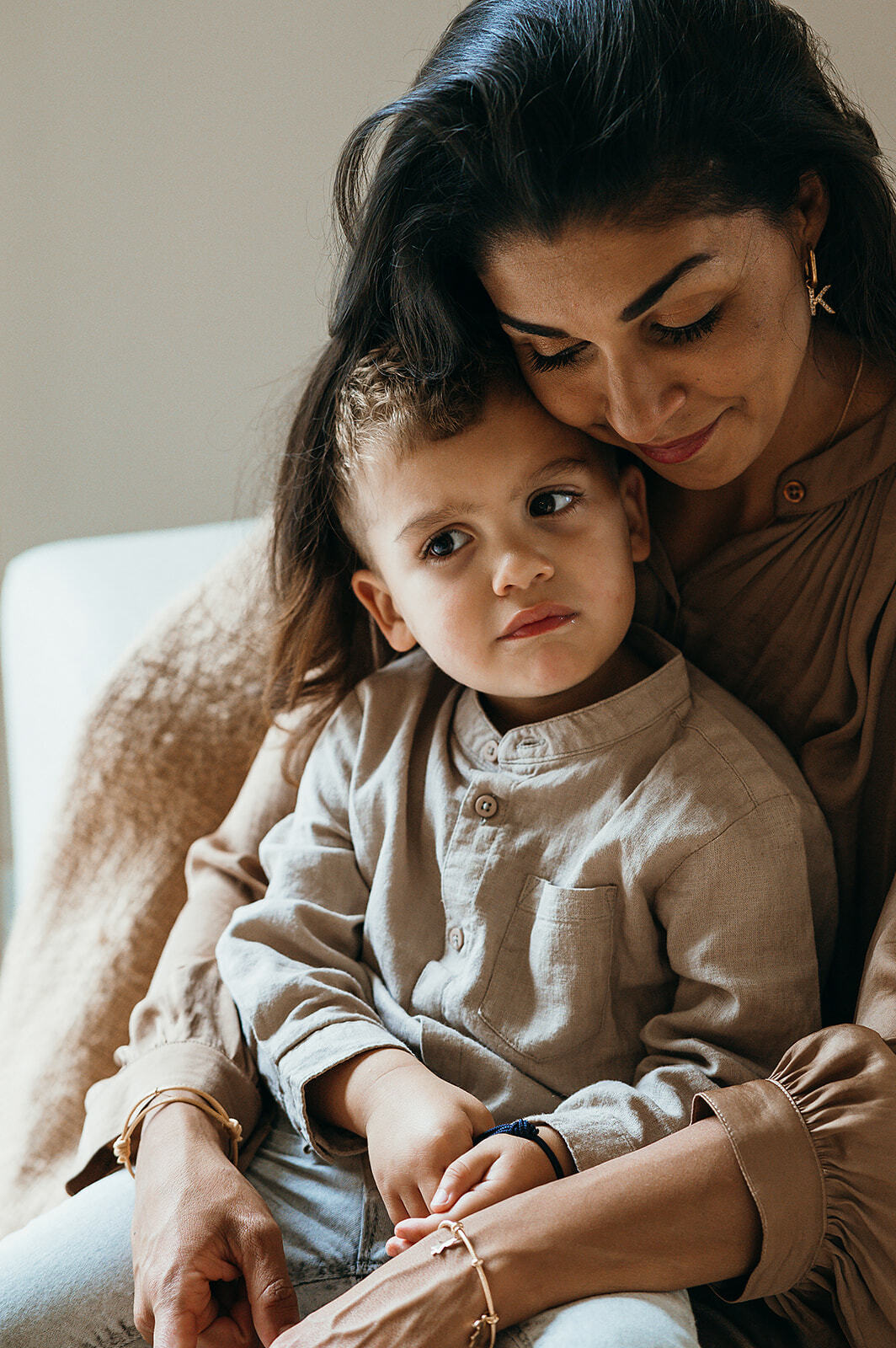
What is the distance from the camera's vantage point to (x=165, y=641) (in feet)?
5.10

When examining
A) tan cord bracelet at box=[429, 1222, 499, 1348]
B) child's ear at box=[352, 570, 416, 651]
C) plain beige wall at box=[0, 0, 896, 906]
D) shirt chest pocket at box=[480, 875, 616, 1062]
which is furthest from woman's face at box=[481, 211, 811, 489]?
plain beige wall at box=[0, 0, 896, 906]

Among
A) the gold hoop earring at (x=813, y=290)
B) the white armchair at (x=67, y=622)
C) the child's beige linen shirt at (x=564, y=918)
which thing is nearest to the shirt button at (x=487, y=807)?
the child's beige linen shirt at (x=564, y=918)

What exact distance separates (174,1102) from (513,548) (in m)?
0.53

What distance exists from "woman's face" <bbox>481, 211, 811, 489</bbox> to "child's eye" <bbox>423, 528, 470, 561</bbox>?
13cm

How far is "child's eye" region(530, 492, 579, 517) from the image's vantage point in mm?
1057

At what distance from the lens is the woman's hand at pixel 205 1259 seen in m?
0.89

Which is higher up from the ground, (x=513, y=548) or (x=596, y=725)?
(x=513, y=548)

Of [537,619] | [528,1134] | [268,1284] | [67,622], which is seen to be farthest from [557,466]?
[67,622]

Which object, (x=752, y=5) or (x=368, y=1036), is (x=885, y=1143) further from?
(x=752, y=5)

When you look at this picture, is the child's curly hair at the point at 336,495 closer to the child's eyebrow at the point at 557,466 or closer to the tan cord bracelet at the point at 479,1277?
the child's eyebrow at the point at 557,466

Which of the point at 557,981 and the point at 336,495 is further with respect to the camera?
the point at 336,495

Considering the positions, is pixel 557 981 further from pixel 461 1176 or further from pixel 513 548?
pixel 513 548

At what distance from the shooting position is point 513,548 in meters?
1.03

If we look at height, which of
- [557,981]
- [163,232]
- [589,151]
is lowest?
[557,981]
